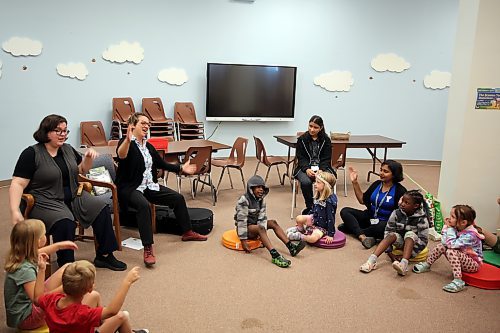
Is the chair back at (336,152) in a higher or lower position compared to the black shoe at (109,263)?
higher

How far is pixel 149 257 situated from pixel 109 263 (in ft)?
1.04

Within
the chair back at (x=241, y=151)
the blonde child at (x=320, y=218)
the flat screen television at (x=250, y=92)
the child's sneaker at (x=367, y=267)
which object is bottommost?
the child's sneaker at (x=367, y=267)

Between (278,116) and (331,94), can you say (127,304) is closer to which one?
(278,116)

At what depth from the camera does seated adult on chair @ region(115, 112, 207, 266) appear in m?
3.79

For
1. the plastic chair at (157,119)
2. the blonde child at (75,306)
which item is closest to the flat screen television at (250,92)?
the plastic chair at (157,119)

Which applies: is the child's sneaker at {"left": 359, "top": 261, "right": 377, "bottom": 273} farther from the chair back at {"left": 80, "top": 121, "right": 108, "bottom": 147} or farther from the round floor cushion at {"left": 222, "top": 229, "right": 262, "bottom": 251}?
the chair back at {"left": 80, "top": 121, "right": 108, "bottom": 147}

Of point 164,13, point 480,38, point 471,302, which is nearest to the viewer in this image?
point 471,302

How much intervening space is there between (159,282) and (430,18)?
7.39 m

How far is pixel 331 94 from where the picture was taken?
28.2 feet

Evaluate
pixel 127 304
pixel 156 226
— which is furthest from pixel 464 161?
pixel 127 304

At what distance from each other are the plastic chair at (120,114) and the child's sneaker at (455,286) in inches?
210

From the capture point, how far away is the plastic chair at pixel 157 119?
750 cm

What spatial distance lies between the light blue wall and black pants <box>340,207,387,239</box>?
4174 mm

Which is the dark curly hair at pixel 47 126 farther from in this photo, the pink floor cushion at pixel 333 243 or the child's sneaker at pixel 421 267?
the child's sneaker at pixel 421 267
